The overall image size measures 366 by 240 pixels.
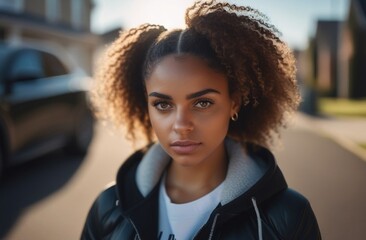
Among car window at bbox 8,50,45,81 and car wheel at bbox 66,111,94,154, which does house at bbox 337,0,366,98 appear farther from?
car window at bbox 8,50,45,81

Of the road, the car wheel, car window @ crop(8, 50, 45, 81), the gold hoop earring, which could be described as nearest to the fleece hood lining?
the gold hoop earring

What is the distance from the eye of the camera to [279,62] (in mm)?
2066

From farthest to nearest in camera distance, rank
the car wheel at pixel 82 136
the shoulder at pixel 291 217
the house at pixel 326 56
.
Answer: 1. the house at pixel 326 56
2. the car wheel at pixel 82 136
3. the shoulder at pixel 291 217

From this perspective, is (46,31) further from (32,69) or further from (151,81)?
(151,81)

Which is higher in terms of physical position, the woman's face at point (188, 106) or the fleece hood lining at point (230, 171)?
the woman's face at point (188, 106)

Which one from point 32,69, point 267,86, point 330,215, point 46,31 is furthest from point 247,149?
point 46,31

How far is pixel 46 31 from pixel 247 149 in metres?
22.5

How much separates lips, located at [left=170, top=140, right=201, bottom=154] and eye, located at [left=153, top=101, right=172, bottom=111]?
0.43 feet

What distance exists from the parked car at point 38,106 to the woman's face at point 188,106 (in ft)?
13.9

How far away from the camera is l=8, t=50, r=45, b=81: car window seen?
6.29 meters

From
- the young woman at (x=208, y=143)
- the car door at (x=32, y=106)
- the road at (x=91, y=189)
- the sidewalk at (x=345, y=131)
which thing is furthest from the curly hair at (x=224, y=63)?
the sidewalk at (x=345, y=131)

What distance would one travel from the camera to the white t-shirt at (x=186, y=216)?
72.6 inches

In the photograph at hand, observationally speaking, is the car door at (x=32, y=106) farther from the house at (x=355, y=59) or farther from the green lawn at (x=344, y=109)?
the house at (x=355, y=59)

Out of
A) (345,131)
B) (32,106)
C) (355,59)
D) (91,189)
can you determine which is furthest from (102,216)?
(355,59)
